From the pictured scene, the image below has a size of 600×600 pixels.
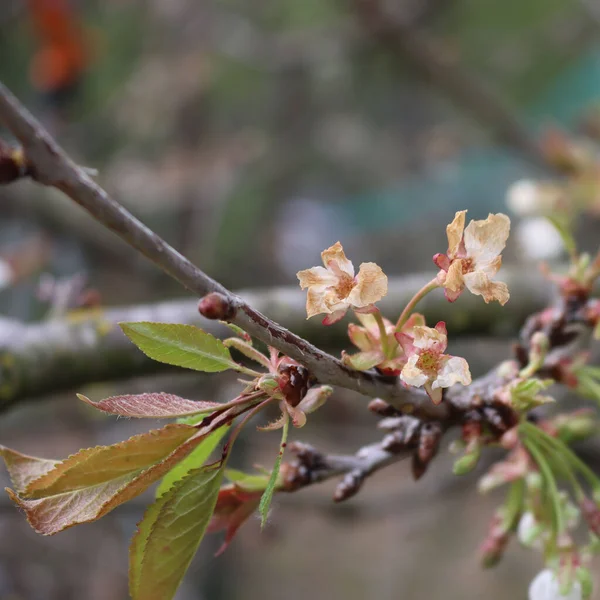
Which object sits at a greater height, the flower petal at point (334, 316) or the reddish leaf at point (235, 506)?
the flower petal at point (334, 316)

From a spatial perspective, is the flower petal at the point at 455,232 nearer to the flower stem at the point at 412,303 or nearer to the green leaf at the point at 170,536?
the flower stem at the point at 412,303

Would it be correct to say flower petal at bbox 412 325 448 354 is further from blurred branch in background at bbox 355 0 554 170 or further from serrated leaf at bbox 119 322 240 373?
blurred branch in background at bbox 355 0 554 170

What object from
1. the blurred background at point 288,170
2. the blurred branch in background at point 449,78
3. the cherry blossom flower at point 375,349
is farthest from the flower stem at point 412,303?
the blurred branch in background at point 449,78

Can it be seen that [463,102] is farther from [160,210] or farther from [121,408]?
[121,408]

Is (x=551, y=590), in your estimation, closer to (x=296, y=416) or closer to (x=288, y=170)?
(x=296, y=416)

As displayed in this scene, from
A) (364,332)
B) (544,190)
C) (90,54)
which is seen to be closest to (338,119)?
(90,54)

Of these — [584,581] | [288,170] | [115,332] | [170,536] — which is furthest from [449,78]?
[170,536]

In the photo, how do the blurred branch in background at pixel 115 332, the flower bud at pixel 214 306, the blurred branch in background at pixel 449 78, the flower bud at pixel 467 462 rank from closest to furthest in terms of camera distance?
the flower bud at pixel 214 306
the flower bud at pixel 467 462
the blurred branch in background at pixel 115 332
the blurred branch in background at pixel 449 78
